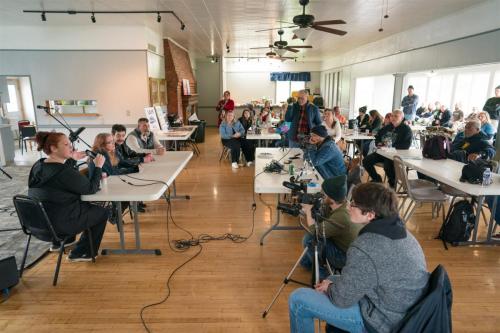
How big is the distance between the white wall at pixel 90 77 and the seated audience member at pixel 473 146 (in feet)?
20.3

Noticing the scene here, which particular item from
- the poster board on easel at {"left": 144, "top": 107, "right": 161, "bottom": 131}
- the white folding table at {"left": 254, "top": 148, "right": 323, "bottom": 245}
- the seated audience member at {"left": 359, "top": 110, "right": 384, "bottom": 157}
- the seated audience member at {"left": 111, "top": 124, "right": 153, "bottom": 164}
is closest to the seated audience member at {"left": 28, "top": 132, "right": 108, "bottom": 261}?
the seated audience member at {"left": 111, "top": 124, "right": 153, "bottom": 164}

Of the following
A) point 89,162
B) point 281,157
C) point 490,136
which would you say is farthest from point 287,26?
point 89,162

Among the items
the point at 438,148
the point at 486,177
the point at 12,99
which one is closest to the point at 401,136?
the point at 438,148

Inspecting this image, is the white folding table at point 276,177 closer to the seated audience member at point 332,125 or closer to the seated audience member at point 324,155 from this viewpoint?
the seated audience member at point 324,155

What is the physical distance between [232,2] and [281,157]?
2.60m

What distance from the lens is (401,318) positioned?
146 cm

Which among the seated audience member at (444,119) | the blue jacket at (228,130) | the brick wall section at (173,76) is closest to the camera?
the blue jacket at (228,130)

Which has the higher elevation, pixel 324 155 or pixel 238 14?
pixel 238 14

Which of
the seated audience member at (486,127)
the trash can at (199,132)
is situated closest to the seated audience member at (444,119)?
the seated audience member at (486,127)

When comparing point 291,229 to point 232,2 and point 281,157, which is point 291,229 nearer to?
point 281,157

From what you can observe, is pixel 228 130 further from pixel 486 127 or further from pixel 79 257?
pixel 486 127

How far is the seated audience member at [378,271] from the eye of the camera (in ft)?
4.71

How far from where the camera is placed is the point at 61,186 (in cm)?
271

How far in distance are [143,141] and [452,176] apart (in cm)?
399
